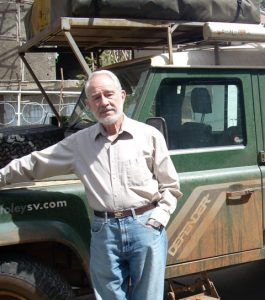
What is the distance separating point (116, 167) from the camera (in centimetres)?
265

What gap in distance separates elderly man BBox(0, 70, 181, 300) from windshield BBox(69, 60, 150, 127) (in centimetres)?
59

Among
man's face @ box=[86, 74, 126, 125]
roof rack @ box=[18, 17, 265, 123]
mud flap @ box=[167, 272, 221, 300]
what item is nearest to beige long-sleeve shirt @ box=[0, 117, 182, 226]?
man's face @ box=[86, 74, 126, 125]

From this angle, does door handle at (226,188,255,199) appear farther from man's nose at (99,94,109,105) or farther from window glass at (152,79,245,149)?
man's nose at (99,94,109,105)

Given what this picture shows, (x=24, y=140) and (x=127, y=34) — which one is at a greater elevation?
(x=127, y=34)

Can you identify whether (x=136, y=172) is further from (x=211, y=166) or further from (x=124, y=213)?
(x=211, y=166)

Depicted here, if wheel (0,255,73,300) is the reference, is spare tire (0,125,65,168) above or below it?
above

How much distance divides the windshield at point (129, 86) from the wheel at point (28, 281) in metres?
1.08

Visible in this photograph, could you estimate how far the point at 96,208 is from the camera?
8.86ft

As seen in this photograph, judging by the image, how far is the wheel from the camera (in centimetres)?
285

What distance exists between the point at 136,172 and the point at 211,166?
973 mm

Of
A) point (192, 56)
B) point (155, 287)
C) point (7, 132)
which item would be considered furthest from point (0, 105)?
point (155, 287)

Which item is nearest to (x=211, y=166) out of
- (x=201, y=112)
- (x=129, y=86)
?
(x=201, y=112)

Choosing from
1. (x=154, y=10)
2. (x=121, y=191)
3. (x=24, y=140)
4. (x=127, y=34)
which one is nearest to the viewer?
(x=121, y=191)

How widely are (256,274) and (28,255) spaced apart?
2.83 metres
